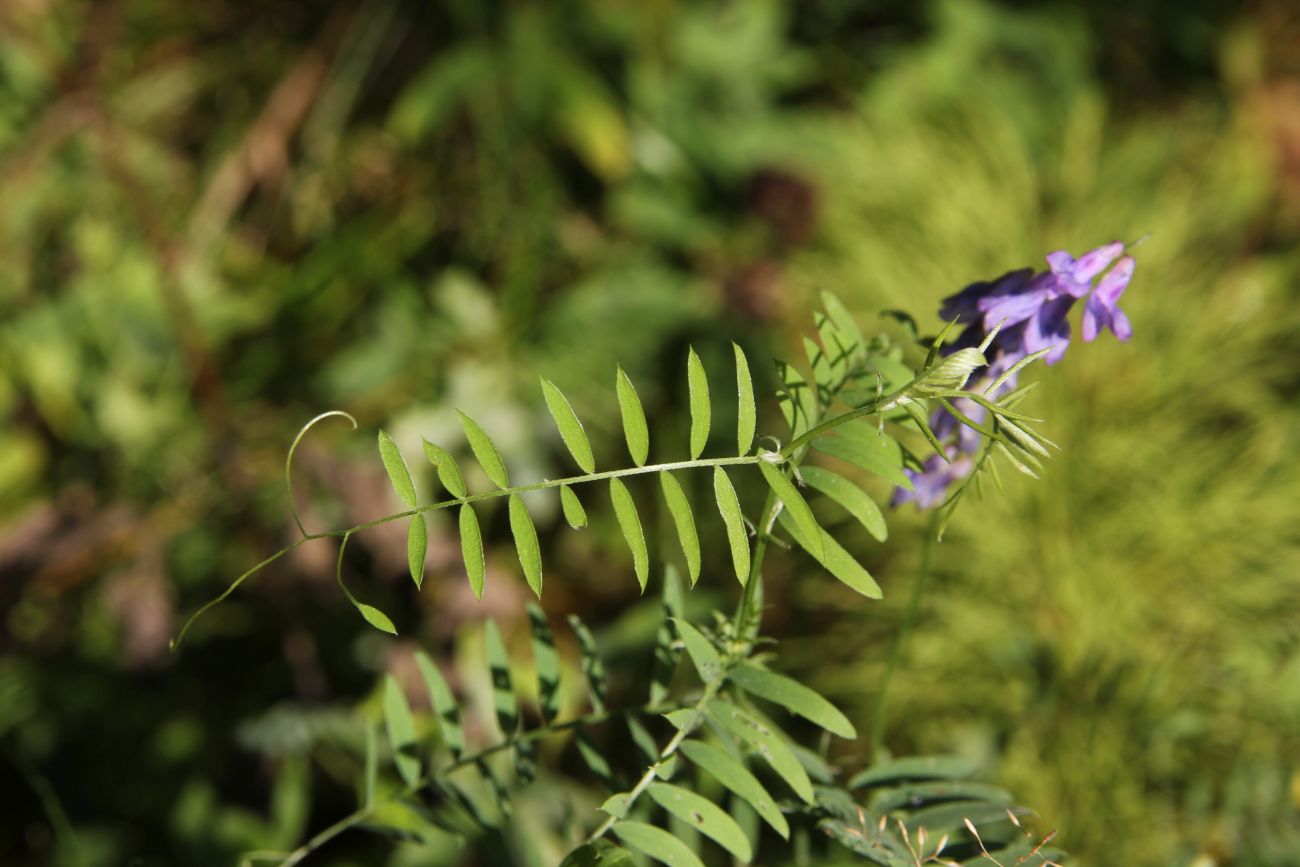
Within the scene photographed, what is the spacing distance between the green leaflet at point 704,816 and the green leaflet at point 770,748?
35 millimetres

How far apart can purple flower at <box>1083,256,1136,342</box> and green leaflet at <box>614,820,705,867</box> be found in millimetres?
316

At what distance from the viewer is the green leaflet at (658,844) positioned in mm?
512

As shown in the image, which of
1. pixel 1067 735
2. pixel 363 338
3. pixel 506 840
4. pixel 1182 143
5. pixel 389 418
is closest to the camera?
pixel 506 840

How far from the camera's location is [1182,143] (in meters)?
1.70

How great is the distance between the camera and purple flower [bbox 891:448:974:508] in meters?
0.60

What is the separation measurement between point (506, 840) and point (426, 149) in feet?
3.88

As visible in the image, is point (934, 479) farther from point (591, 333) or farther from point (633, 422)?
point (591, 333)

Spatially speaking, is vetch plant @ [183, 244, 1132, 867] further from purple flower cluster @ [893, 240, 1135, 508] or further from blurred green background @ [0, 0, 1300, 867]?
blurred green background @ [0, 0, 1300, 867]

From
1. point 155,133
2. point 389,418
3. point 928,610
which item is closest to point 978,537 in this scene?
point 928,610

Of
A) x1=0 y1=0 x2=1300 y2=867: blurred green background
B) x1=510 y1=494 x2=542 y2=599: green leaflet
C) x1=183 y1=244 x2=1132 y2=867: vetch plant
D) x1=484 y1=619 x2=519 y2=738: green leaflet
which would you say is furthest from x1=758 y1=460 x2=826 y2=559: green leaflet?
x1=0 y1=0 x2=1300 y2=867: blurred green background

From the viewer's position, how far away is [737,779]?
0.51 metres

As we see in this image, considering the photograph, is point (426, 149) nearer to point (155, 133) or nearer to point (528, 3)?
point (528, 3)

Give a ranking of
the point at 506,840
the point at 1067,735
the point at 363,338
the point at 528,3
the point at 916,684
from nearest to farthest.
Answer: the point at 506,840, the point at 1067,735, the point at 916,684, the point at 363,338, the point at 528,3

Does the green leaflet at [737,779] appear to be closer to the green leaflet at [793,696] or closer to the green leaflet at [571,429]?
the green leaflet at [793,696]
